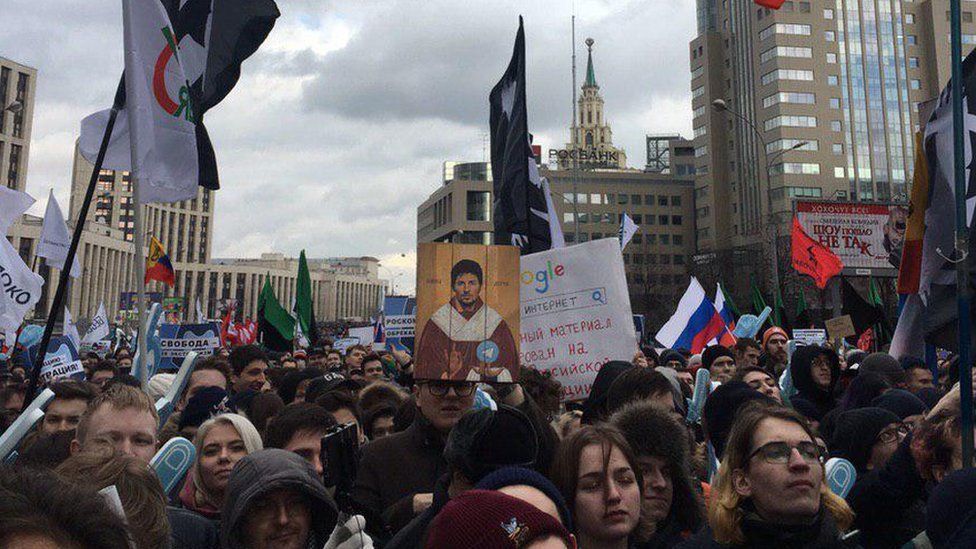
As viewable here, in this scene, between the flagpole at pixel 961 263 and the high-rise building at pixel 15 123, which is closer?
the flagpole at pixel 961 263

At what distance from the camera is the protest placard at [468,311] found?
15.3 feet

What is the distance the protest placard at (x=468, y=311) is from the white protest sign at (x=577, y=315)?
2085mm

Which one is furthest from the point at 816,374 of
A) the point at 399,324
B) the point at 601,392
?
the point at 399,324

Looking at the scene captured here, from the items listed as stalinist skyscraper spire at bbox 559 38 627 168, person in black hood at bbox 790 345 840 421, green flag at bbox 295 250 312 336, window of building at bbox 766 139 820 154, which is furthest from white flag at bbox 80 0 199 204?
stalinist skyscraper spire at bbox 559 38 627 168

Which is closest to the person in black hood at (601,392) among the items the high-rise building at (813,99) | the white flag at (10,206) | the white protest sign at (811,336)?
the white flag at (10,206)

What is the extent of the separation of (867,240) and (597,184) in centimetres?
9294

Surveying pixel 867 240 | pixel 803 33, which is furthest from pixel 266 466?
pixel 803 33

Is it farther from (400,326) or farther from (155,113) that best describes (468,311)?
(400,326)

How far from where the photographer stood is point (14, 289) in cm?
829

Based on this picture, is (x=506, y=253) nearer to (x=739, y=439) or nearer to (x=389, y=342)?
(x=739, y=439)

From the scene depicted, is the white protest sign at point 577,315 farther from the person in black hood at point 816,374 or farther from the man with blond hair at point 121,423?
the man with blond hair at point 121,423

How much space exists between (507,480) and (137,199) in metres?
4.60

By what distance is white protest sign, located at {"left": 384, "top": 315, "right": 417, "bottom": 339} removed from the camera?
13.9 m

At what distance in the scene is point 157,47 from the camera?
7.05 m
